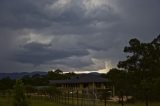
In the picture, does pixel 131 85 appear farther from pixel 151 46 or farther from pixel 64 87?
pixel 64 87

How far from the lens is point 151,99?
1975 inches

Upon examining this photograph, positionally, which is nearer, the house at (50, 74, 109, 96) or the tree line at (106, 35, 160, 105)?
the tree line at (106, 35, 160, 105)

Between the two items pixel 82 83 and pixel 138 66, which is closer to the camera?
pixel 138 66

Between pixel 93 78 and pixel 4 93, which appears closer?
pixel 4 93

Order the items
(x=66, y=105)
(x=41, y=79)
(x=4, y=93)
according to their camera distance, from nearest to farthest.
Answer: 1. (x=66, y=105)
2. (x=4, y=93)
3. (x=41, y=79)

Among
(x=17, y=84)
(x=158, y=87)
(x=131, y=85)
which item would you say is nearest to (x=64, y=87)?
(x=131, y=85)

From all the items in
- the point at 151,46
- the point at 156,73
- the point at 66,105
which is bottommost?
the point at 66,105

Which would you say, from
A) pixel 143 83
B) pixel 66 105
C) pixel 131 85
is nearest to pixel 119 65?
pixel 131 85

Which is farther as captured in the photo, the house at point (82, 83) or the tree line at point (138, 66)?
the house at point (82, 83)

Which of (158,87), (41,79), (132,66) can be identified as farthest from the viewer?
(41,79)

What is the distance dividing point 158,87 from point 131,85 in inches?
395

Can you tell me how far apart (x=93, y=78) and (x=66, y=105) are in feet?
197

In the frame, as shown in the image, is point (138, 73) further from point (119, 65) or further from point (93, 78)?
point (93, 78)

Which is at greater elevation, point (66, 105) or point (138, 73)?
point (138, 73)
